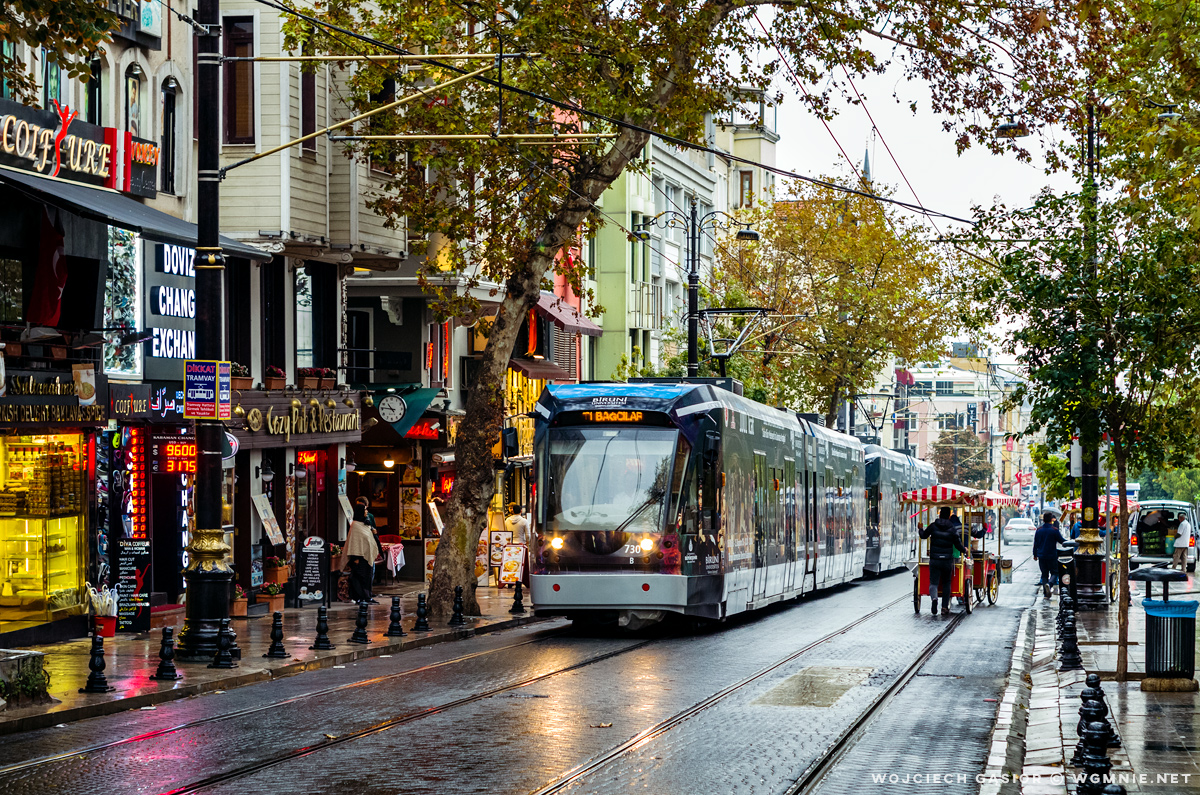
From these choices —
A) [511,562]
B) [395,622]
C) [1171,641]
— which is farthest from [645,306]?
[1171,641]

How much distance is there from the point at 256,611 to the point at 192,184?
6.94 meters

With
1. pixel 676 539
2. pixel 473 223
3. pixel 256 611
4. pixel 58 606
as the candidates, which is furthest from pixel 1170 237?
pixel 256 611

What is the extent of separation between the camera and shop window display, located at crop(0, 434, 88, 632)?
19531 mm

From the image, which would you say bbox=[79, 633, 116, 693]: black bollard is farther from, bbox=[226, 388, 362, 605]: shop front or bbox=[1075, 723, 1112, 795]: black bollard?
bbox=[1075, 723, 1112, 795]: black bollard

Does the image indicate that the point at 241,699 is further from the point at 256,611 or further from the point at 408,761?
the point at 256,611

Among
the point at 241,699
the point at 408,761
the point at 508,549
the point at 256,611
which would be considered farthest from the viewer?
the point at 508,549

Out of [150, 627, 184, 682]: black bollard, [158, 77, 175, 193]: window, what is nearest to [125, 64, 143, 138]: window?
[158, 77, 175, 193]: window

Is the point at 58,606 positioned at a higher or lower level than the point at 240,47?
lower

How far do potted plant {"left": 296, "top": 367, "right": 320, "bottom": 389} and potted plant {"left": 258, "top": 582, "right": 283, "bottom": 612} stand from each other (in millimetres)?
4046

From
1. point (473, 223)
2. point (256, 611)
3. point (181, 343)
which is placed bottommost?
point (256, 611)

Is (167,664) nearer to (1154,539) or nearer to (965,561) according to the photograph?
(965,561)

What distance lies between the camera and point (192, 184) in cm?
2477

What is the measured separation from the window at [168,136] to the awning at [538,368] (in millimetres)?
15016

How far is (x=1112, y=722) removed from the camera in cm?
1294
